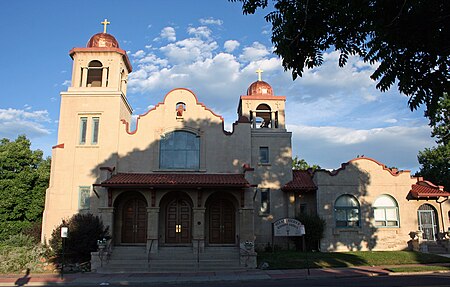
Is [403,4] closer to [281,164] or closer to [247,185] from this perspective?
[247,185]

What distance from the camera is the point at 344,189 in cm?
2527

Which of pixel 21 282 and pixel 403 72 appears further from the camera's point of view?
pixel 21 282

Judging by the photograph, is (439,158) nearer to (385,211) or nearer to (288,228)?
(385,211)

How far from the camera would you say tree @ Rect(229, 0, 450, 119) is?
5.50 metres

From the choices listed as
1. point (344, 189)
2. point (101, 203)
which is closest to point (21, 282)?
point (101, 203)

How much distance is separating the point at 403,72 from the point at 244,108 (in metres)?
22.0

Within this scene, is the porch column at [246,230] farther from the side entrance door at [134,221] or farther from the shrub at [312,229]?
the side entrance door at [134,221]

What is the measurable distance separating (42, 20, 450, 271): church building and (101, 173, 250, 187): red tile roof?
12 cm

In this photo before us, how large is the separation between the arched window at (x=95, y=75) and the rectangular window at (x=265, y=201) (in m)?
13.8

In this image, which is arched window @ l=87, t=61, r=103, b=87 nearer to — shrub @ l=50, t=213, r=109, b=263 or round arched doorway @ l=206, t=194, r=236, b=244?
shrub @ l=50, t=213, r=109, b=263

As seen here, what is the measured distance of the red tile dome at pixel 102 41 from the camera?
85.9 feet

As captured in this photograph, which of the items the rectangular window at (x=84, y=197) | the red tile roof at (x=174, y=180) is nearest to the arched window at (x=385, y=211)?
the red tile roof at (x=174, y=180)

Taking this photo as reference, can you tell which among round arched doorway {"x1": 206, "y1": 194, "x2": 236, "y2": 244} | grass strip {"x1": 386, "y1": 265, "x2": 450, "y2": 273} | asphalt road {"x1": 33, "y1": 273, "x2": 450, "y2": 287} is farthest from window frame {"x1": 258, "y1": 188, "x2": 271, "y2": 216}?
asphalt road {"x1": 33, "y1": 273, "x2": 450, "y2": 287}

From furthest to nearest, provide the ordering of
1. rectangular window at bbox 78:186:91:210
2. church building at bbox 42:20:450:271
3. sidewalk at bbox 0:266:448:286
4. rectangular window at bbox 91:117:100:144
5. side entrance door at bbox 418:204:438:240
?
side entrance door at bbox 418:204:438:240, rectangular window at bbox 91:117:100:144, rectangular window at bbox 78:186:91:210, church building at bbox 42:20:450:271, sidewalk at bbox 0:266:448:286
